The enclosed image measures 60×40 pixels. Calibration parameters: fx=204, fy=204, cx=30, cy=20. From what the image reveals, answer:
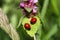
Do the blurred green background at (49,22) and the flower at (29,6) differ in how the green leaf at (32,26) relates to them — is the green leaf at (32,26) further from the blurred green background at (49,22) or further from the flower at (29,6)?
the blurred green background at (49,22)

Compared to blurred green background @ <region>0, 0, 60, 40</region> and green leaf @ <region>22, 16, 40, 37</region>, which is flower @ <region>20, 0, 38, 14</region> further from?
blurred green background @ <region>0, 0, 60, 40</region>

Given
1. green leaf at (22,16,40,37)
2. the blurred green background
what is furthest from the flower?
the blurred green background

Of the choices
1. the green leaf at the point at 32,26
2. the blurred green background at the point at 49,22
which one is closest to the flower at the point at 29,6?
the green leaf at the point at 32,26

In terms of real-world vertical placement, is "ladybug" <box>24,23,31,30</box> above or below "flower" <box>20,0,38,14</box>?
below

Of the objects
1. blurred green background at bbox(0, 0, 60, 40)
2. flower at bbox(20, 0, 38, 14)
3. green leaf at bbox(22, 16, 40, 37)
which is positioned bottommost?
blurred green background at bbox(0, 0, 60, 40)

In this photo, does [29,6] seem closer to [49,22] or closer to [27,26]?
[27,26]

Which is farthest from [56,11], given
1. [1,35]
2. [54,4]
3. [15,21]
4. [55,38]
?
[1,35]

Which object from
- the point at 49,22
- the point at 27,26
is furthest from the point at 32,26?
the point at 49,22

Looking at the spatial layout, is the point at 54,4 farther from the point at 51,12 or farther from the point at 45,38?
the point at 45,38
